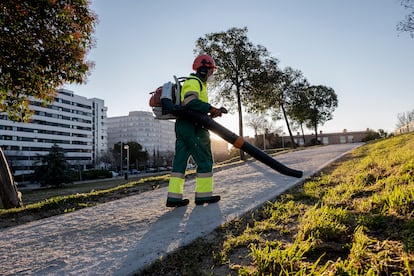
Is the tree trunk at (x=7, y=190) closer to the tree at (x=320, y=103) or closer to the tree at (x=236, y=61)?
the tree at (x=236, y=61)

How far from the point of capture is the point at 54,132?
89.9m

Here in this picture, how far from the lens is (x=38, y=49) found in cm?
647

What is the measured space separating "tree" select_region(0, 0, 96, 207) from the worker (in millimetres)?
3747

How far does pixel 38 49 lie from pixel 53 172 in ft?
135

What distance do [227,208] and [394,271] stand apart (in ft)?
7.74

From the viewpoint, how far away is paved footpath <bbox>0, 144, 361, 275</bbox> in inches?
88.9

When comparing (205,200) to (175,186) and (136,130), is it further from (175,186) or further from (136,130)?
(136,130)

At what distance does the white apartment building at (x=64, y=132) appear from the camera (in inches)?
3041

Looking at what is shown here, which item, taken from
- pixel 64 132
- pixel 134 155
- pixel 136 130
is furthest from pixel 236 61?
pixel 136 130

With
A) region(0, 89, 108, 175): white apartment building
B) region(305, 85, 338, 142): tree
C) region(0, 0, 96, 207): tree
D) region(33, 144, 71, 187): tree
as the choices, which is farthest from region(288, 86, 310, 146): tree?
region(0, 89, 108, 175): white apartment building

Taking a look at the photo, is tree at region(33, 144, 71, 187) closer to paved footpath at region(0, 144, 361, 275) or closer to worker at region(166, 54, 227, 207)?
paved footpath at region(0, 144, 361, 275)

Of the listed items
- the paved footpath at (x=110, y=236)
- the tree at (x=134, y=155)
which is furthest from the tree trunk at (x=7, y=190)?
the tree at (x=134, y=155)

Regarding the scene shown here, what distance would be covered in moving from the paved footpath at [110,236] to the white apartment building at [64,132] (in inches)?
3113

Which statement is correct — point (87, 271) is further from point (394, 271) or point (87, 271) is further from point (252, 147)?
point (252, 147)
